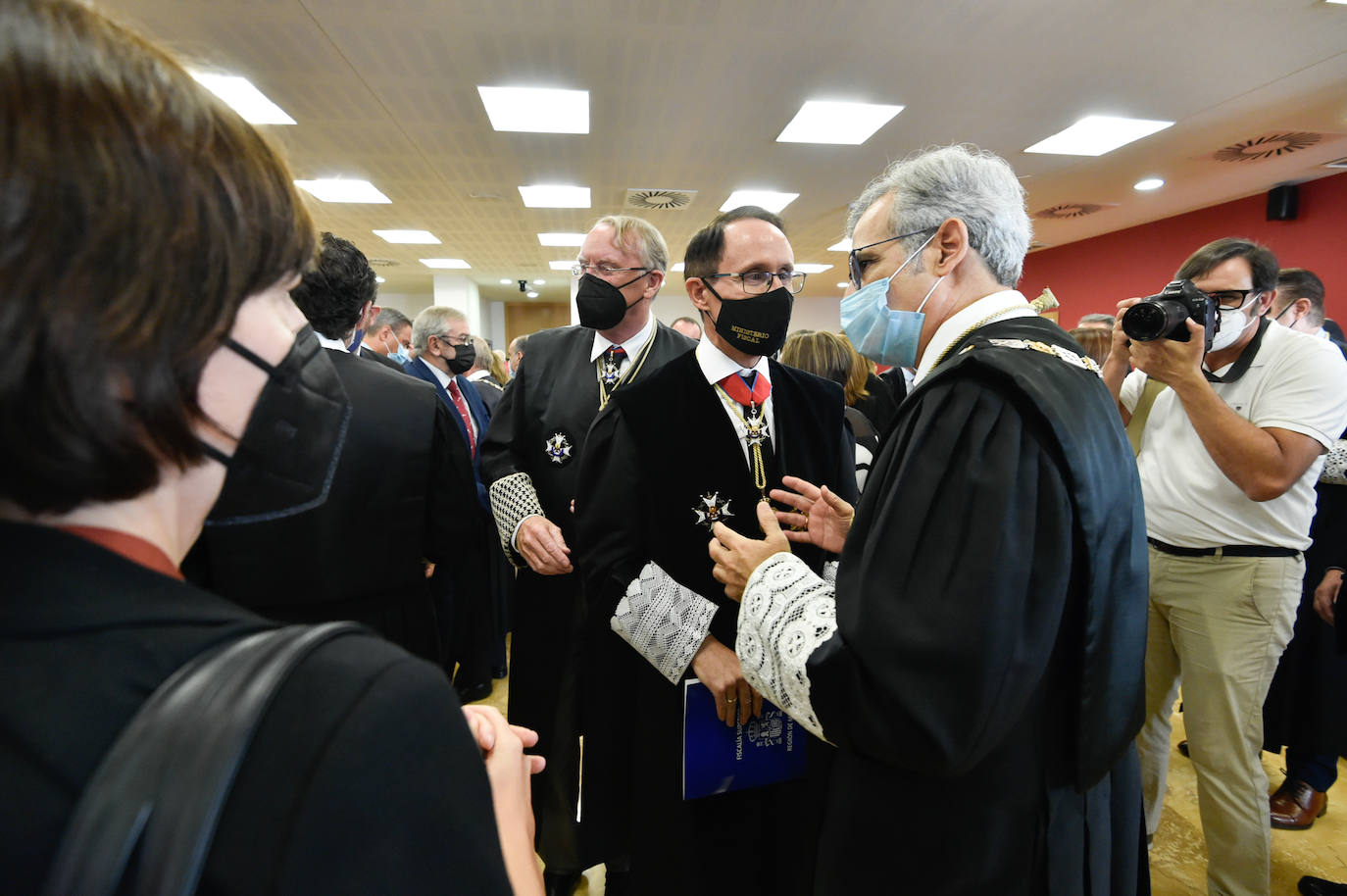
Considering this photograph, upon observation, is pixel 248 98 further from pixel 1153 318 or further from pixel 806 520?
pixel 1153 318

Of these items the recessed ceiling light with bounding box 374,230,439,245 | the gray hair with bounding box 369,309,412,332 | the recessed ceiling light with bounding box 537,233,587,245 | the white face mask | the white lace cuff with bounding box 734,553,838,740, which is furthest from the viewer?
the recessed ceiling light with bounding box 537,233,587,245

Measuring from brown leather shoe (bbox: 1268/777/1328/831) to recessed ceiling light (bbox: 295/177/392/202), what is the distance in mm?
9219

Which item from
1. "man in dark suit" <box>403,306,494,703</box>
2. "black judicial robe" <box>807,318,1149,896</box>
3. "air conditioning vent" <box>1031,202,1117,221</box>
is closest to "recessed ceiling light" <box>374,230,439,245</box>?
"man in dark suit" <box>403,306,494,703</box>

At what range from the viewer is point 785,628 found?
3.29ft

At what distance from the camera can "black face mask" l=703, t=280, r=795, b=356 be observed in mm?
1613

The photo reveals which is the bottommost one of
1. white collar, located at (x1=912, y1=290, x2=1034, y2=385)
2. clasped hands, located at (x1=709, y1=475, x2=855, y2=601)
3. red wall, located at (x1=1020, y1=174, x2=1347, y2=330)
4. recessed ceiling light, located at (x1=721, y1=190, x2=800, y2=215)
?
clasped hands, located at (x1=709, y1=475, x2=855, y2=601)

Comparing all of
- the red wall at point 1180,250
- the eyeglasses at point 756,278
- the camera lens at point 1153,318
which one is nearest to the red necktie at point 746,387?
the eyeglasses at point 756,278

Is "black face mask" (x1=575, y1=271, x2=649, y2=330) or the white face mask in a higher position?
"black face mask" (x1=575, y1=271, x2=649, y2=330)

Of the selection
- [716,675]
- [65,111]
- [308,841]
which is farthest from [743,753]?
[65,111]

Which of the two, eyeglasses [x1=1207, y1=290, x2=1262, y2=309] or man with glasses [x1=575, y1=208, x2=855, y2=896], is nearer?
man with glasses [x1=575, y1=208, x2=855, y2=896]

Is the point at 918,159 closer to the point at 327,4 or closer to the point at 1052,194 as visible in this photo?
the point at 327,4

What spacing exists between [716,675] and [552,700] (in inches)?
35.3

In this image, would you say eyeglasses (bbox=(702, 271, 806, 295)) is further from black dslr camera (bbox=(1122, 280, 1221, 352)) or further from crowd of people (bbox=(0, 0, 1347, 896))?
black dslr camera (bbox=(1122, 280, 1221, 352))

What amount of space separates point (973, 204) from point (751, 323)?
23.6 inches
